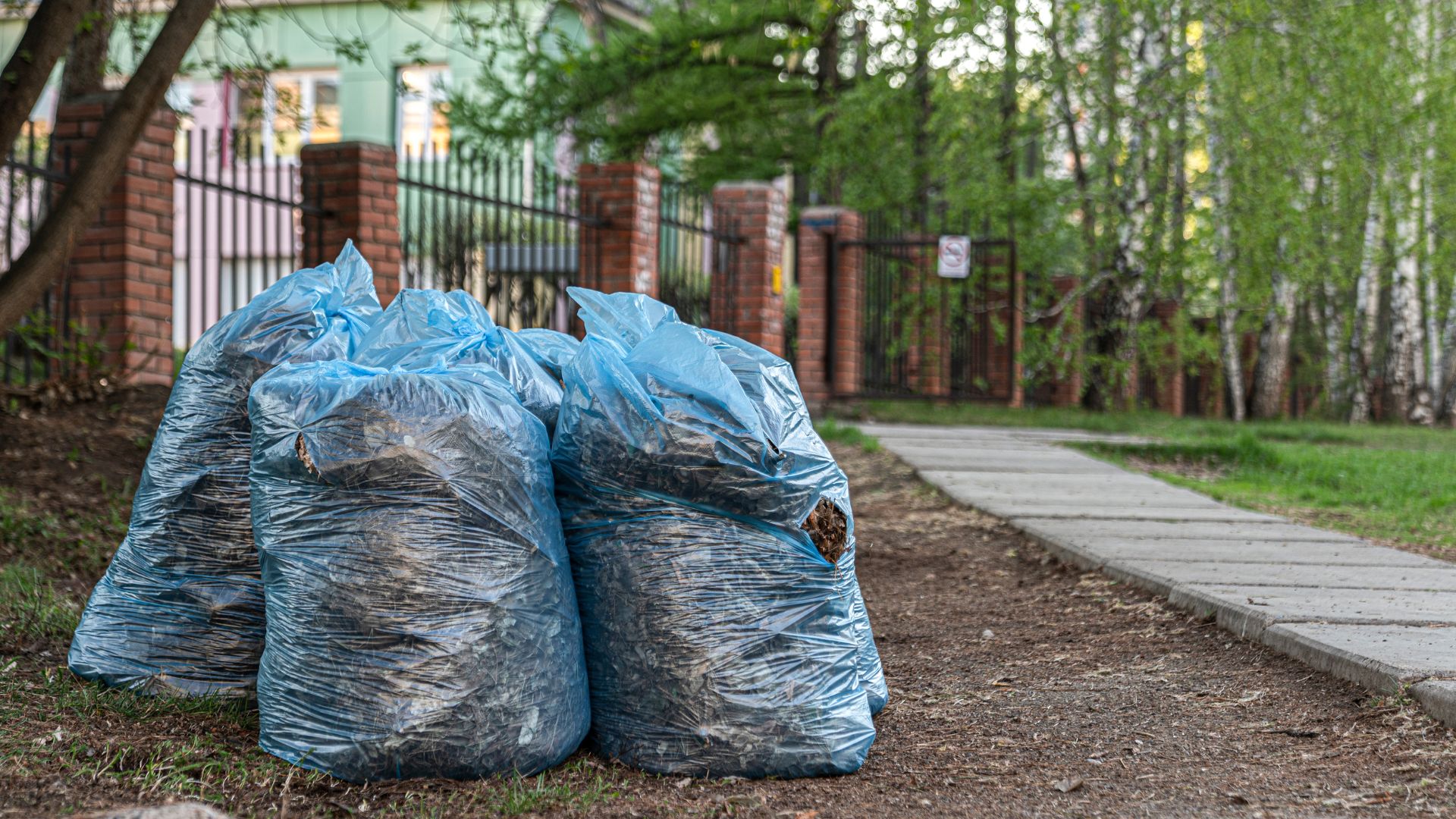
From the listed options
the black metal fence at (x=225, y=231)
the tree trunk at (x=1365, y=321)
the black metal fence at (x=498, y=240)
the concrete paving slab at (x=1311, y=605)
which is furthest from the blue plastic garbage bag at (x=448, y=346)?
the tree trunk at (x=1365, y=321)

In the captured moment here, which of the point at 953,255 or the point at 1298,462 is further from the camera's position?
the point at 953,255

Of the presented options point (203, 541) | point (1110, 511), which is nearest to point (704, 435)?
point (203, 541)

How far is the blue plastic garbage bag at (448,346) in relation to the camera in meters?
2.70

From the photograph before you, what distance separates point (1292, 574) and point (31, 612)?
13.3ft

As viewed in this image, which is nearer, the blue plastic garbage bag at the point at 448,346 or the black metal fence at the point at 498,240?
the blue plastic garbage bag at the point at 448,346

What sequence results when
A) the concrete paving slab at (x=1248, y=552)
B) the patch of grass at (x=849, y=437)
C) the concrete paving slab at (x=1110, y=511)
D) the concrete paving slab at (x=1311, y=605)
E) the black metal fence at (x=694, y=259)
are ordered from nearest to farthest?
the concrete paving slab at (x=1311, y=605) < the concrete paving slab at (x=1248, y=552) < the concrete paving slab at (x=1110, y=511) < the patch of grass at (x=849, y=437) < the black metal fence at (x=694, y=259)

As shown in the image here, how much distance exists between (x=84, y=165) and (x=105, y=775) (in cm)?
257

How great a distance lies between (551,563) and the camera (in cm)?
242

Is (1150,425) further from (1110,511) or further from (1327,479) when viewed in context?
(1110,511)

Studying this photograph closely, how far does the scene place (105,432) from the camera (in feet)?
18.2

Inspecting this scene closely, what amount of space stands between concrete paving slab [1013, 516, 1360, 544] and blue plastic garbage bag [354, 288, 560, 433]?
311 centimetres

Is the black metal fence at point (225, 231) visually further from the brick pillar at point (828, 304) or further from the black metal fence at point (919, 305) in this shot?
the black metal fence at point (919, 305)

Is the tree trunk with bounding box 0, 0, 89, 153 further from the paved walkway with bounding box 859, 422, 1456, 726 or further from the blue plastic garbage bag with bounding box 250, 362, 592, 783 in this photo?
the paved walkway with bounding box 859, 422, 1456, 726

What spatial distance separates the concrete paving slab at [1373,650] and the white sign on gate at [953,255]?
29.0ft
